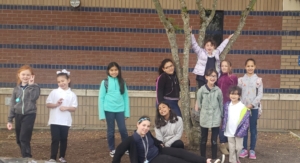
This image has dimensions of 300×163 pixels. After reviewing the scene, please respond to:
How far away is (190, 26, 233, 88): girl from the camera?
8172 millimetres

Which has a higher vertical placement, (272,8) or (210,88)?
(272,8)

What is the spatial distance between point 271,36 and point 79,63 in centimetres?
417

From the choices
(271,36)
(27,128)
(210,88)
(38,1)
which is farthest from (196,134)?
(38,1)

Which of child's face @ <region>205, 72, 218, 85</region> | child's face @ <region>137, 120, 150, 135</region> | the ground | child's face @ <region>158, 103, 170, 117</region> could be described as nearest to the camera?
child's face @ <region>137, 120, 150, 135</region>

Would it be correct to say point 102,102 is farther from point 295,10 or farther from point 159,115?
point 295,10

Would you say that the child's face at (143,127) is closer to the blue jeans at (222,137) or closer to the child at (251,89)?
the blue jeans at (222,137)

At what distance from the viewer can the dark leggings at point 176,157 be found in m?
6.73

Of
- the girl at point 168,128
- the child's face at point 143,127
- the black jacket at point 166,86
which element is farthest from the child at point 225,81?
the child's face at point 143,127

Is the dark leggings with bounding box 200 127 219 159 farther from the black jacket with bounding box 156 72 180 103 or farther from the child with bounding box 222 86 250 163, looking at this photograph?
the black jacket with bounding box 156 72 180 103

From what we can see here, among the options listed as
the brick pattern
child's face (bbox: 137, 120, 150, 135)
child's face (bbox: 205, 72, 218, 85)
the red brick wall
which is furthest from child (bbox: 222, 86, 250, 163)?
the brick pattern

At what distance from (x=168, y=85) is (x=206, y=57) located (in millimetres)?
854

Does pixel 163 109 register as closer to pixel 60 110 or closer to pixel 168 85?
pixel 168 85

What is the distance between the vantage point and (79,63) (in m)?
10.6

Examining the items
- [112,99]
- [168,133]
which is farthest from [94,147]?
[168,133]
